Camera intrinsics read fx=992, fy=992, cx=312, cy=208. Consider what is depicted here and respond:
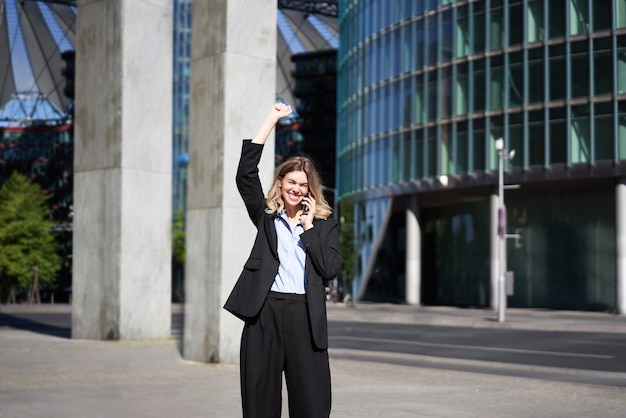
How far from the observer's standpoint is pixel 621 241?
42.2 m

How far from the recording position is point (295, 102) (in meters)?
113

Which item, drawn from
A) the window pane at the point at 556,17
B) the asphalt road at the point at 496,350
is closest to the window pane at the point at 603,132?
the window pane at the point at 556,17

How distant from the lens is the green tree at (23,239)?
6688 centimetres

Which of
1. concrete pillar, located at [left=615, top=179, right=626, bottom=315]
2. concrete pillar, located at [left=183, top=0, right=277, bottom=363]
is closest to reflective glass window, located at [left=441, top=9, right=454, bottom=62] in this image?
concrete pillar, located at [left=615, top=179, right=626, bottom=315]

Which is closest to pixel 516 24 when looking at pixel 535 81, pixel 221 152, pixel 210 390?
pixel 535 81

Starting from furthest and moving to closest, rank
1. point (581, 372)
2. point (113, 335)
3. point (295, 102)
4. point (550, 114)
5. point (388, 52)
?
1. point (295, 102)
2. point (388, 52)
3. point (550, 114)
4. point (113, 335)
5. point (581, 372)

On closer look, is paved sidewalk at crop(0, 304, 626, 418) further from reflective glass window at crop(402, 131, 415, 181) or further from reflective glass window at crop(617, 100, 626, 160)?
reflective glass window at crop(402, 131, 415, 181)

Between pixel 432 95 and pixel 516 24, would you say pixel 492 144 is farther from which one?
pixel 516 24

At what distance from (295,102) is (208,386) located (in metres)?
103

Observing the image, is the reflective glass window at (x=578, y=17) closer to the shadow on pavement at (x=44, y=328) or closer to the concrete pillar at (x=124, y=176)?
the shadow on pavement at (x=44, y=328)

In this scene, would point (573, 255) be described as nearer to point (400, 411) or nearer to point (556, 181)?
point (556, 181)

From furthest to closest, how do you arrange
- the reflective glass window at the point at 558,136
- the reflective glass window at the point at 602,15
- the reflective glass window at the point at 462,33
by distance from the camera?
the reflective glass window at the point at 462,33 → the reflective glass window at the point at 558,136 → the reflective glass window at the point at 602,15

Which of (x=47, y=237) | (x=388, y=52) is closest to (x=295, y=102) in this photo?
(x=47, y=237)

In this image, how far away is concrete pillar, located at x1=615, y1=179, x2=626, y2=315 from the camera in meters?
42.0
